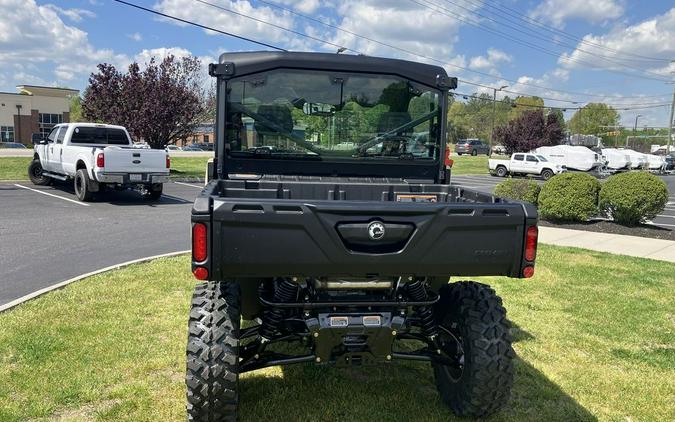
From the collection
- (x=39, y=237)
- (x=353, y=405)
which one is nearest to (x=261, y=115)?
(x=353, y=405)

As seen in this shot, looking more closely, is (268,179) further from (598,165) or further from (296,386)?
(598,165)

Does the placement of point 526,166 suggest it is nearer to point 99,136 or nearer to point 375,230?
point 99,136

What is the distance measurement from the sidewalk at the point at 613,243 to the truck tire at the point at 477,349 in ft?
22.7

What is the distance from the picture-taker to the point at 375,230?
9.62 ft

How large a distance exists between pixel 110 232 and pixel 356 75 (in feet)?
22.8

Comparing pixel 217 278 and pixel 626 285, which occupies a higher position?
pixel 217 278

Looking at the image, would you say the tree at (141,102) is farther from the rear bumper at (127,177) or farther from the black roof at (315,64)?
the black roof at (315,64)

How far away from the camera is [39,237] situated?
9.02 meters

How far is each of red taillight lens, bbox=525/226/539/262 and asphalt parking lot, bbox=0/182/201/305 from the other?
17.1 ft

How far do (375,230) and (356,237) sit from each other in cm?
11

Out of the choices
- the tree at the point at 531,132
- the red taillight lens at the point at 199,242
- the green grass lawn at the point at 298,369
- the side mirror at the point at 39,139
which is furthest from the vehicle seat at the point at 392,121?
the tree at the point at 531,132

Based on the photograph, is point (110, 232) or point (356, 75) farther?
point (110, 232)

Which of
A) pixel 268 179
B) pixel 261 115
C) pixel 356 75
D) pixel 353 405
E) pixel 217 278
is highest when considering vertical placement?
pixel 356 75

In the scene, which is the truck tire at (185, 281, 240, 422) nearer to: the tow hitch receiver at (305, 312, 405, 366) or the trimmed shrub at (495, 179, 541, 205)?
the tow hitch receiver at (305, 312, 405, 366)
